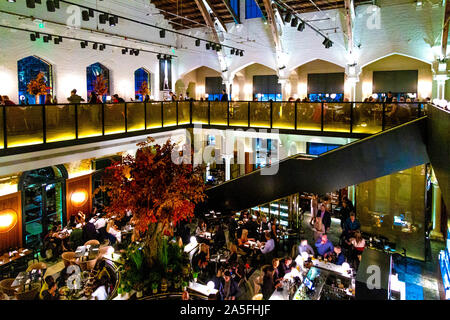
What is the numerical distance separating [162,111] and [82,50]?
5.10 metres

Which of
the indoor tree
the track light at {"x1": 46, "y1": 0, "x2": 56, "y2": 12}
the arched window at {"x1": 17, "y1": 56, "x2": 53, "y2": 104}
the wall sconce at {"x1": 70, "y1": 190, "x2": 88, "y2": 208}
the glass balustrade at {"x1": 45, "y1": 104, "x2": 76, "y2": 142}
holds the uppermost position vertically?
the track light at {"x1": 46, "y1": 0, "x2": 56, "y2": 12}

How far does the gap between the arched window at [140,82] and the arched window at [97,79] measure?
227 cm

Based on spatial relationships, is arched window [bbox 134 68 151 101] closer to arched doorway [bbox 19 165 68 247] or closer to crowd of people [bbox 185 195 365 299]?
arched doorway [bbox 19 165 68 247]

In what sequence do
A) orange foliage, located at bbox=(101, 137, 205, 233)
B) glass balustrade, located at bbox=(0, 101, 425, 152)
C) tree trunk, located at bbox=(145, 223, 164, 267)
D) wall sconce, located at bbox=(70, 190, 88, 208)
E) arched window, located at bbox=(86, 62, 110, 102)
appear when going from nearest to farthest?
orange foliage, located at bbox=(101, 137, 205, 233), tree trunk, located at bbox=(145, 223, 164, 267), glass balustrade, located at bbox=(0, 101, 425, 152), wall sconce, located at bbox=(70, 190, 88, 208), arched window, located at bbox=(86, 62, 110, 102)

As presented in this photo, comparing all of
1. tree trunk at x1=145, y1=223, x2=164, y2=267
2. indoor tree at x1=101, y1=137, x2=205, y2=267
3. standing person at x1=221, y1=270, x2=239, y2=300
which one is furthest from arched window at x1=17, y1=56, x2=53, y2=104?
standing person at x1=221, y1=270, x2=239, y2=300

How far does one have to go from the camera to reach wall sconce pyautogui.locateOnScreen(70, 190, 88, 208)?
41.6ft

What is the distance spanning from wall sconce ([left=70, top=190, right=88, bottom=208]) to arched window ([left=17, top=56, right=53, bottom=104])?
401 cm

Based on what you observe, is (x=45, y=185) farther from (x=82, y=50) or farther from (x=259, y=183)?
(x=259, y=183)

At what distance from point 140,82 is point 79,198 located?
8.38 metres

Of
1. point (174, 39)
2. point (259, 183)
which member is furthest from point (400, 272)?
point (174, 39)

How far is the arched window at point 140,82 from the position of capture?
18438 mm

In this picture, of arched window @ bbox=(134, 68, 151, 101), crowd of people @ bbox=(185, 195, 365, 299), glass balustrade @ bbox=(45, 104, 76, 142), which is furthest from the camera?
arched window @ bbox=(134, 68, 151, 101)

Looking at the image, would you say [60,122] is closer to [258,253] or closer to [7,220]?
[7,220]

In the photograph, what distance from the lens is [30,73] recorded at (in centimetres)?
1306
